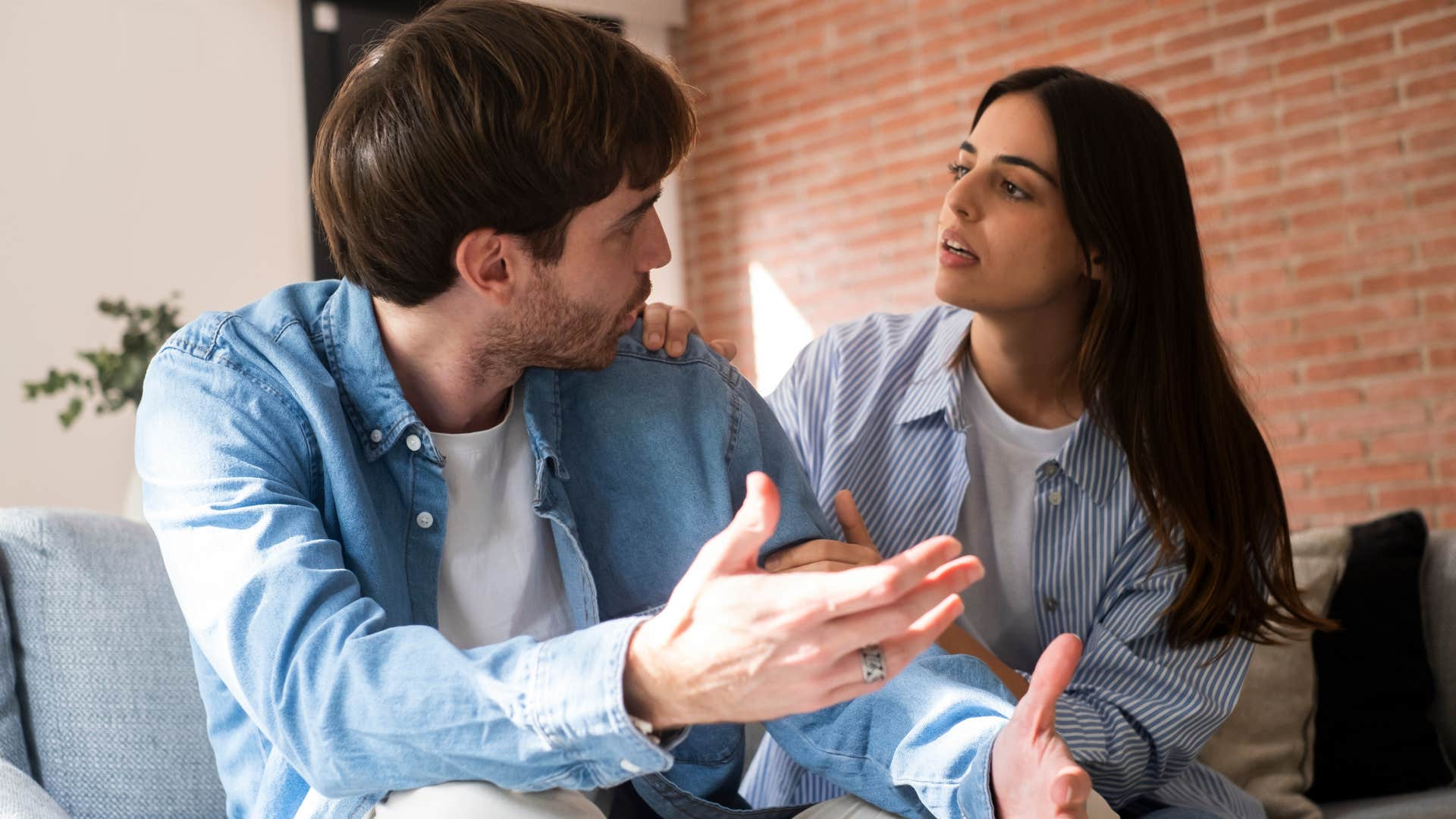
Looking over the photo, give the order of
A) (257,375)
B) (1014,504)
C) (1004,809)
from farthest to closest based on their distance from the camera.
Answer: (1014,504) < (257,375) < (1004,809)

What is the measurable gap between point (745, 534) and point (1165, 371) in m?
1.01

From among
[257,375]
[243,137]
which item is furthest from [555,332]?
[243,137]

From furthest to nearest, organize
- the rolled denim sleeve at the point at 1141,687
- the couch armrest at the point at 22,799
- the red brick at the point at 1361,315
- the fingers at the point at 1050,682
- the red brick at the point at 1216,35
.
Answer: the red brick at the point at 1216,35 < the red brick at the point at 1361,315 < the rolled denim sleeve at the point at 1141,687 < the couch armrest at the point at 22,799 < the fingers at the point at 1050,682

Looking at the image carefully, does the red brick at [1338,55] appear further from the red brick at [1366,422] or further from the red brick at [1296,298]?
the red brick at [1366,422]

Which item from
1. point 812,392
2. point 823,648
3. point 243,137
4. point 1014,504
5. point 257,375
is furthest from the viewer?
point 243,137

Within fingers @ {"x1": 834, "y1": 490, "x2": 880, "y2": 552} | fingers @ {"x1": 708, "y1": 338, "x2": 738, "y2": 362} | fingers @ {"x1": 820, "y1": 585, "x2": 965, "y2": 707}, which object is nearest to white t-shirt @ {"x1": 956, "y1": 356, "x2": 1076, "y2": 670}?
fingers @ {"x1": 834, "y1": 490, "x2": 880, "y2": 552}

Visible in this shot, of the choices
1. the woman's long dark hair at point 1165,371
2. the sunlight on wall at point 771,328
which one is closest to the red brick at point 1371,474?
the sunlight on wall at point 771,328

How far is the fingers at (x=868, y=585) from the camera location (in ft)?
2.86

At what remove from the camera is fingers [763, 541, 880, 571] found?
1353 mm

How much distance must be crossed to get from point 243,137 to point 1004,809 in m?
4.31

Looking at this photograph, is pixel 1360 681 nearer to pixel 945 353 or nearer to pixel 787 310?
pixel 945 353

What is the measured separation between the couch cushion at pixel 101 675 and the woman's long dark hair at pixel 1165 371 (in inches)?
47.0

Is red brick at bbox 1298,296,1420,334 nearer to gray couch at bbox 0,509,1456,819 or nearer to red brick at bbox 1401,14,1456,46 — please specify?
red brick at bbox 1401,14,1456,46

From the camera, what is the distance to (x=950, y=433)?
5.92ft
